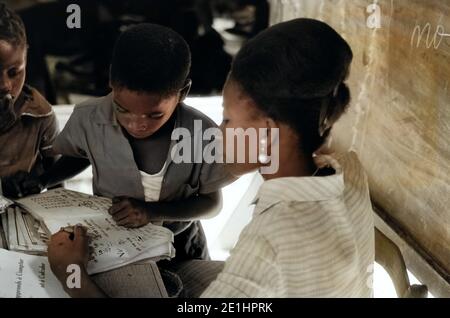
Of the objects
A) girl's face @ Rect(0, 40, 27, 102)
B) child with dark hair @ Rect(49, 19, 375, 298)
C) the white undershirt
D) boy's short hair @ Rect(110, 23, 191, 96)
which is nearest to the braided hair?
child with dark hair @ Rect(49, 19, 375, 298)

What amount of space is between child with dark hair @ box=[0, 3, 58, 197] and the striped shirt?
0.45m

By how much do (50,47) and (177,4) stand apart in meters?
0.23

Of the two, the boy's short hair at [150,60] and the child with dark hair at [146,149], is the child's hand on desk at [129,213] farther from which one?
the boy's short hair at [150,60]

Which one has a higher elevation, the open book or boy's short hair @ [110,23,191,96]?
boy's short hair @ [110,23,191,96]

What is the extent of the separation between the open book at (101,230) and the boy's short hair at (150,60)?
23 cm

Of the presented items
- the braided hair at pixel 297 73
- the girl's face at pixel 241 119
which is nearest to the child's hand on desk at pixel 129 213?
the girl's face at pixel 241 119

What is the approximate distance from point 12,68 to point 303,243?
57cm

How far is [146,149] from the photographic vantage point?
913mm

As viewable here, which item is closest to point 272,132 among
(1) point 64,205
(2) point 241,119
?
(2) point 241,119

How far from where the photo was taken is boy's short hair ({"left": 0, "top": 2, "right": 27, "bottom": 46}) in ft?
2.81

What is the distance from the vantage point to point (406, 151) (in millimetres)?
889

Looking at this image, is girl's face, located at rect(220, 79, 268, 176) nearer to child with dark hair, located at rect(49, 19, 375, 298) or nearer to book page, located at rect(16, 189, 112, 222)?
child with dark hair, located at rect(49, 19, 375, 298)

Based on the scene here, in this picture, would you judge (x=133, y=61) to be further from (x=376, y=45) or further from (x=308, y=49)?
(x=376, y=45)
